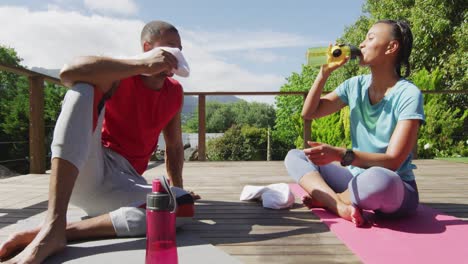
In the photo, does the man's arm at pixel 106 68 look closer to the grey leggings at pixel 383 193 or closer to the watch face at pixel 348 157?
the watch face at pixel 348 157

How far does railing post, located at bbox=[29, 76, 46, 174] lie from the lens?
3.52 meters

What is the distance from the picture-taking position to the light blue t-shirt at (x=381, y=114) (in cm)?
172

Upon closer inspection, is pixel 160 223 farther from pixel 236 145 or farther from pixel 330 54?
pixel 236 145

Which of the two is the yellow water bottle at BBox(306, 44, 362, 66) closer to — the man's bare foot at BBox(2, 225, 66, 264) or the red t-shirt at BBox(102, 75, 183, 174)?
the red t-shirt at BBox(102, 75, 183, 174)

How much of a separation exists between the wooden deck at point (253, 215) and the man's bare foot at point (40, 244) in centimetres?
33

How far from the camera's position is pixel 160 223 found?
958 millimetres

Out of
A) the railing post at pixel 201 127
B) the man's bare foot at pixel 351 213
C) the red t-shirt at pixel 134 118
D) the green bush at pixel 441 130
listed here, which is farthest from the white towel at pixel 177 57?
the green bush at pixel 441 130

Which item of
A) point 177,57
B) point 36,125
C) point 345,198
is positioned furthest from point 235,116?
point 177,57

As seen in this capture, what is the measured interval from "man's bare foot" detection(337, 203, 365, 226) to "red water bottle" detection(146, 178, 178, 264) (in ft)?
3.10

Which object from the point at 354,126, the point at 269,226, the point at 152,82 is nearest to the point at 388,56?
the point at 354,126

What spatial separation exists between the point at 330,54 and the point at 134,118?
0.94 m

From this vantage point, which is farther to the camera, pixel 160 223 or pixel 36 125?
pixel 36 125

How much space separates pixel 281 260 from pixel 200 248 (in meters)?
0.27

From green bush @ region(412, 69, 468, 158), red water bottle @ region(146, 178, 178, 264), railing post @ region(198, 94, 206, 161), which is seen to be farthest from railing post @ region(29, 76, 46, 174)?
green bush @ region(412, 69, 468, 158)
